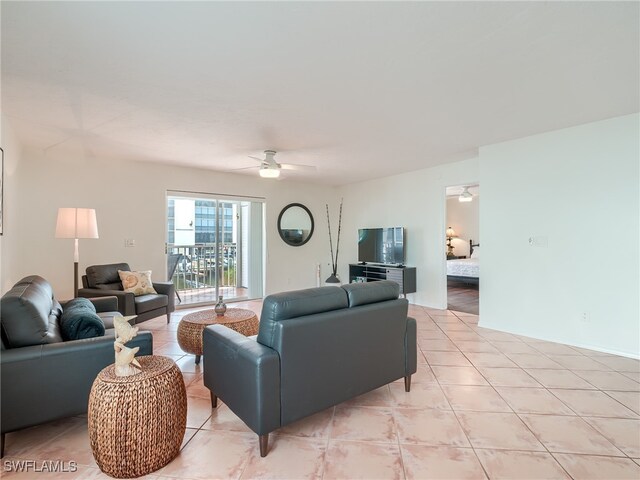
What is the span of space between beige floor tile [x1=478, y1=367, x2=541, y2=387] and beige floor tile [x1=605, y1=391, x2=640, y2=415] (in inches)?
19.5

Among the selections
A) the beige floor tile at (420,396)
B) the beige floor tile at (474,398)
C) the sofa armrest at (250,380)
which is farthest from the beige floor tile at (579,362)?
the sofa armrest at (250,380)

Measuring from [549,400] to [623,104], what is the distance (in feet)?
8.91

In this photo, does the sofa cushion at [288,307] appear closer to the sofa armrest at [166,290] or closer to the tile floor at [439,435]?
the tile floor at [439,435]

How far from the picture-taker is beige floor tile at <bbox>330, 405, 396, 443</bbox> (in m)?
1.99

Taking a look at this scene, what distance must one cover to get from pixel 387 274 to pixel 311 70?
4.15 meters

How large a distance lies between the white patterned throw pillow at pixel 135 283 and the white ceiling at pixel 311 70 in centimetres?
169

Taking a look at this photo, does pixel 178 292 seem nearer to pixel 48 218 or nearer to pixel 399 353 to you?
pixel 48 218

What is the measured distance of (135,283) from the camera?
4.27 meters

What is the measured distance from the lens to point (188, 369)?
303 centimetres

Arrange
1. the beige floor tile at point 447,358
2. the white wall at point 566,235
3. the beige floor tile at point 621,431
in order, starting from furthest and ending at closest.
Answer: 1. the white wall at point 566,235
2. the beige floor tile at point 447,358
3. the beige floor tile at point 621,431

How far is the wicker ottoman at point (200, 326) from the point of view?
2.93 metres

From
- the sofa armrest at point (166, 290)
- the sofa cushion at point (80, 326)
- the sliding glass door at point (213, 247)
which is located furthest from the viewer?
the sliding glass door at point (213, 247)

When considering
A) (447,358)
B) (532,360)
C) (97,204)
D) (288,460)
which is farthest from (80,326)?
(532,360)

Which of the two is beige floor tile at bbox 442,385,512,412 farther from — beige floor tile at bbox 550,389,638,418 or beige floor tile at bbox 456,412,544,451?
beige floor tile at bbox 550,389,638,418
